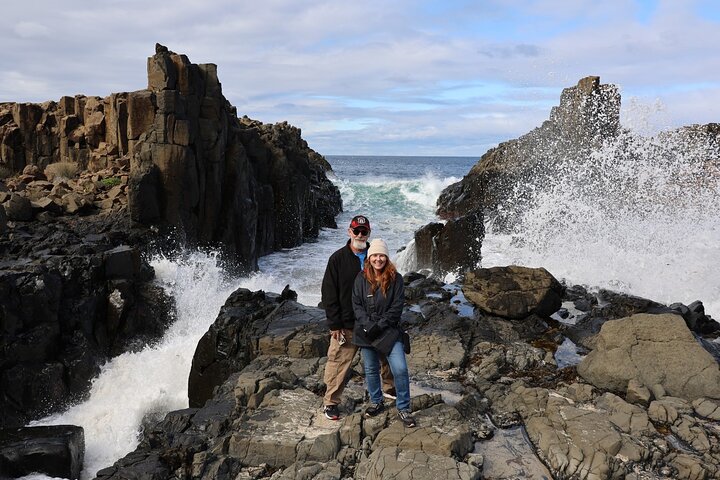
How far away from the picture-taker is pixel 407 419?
5582 millimetres

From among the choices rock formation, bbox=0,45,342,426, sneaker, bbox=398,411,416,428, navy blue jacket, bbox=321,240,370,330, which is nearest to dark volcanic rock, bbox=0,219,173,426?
rock formation, bbox=0,45,342,426

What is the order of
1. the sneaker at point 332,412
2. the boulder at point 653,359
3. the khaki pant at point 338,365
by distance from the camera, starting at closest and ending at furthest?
the khaki pant at point 338,365 < the sneaker at point 332,412 < the boulder at point 653,359

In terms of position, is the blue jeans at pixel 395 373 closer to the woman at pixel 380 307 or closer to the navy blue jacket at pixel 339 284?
the woman at pixel 380 307

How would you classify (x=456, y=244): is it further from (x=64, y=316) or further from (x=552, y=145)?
(x=552, y=145)

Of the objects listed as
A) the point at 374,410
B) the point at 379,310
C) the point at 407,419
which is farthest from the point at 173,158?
the point at 407,419

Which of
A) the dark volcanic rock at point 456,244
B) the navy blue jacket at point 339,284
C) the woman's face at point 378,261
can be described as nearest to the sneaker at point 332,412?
the navy blue jacket at point 339,284

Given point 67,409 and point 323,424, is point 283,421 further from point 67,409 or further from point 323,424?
point 67,409

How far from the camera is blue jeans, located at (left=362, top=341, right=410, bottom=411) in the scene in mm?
5488

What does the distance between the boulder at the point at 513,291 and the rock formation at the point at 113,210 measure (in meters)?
9.27

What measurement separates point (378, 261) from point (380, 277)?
6.5 inches

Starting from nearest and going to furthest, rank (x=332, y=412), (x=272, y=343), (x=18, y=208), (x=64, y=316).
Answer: (x=332, y=412) < (x=272, y=343) < (x=64, y=316) < (x=18, y=208)

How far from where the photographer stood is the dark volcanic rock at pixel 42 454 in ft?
27.5

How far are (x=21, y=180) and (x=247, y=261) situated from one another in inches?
362

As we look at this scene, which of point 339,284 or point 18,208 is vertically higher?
point 18,208
